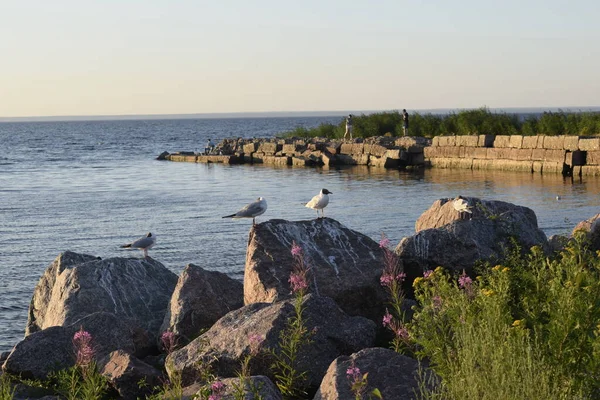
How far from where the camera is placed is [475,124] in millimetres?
42625

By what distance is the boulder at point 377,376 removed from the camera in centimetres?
606

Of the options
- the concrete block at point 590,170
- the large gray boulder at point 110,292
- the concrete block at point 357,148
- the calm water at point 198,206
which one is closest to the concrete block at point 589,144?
the concrete block at point 590,170

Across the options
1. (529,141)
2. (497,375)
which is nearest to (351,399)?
(497,375)

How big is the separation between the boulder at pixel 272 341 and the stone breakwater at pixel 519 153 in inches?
1029

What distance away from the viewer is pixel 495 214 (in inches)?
459

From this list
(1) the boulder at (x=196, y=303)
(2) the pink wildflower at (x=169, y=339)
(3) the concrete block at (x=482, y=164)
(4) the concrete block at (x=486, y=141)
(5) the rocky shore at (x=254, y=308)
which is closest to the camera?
(2) the pink wildflower at (x=169, y=339)

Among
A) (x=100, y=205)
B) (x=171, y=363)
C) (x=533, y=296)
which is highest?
(x=533, y=296)

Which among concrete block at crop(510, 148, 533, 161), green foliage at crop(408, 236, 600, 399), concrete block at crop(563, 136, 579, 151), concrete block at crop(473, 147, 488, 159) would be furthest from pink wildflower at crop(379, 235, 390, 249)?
concrete block at crop(473, 147, 488, 159)

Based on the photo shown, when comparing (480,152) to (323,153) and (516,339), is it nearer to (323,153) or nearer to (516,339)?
(323,153)

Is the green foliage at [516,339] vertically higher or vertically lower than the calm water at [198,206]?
higher

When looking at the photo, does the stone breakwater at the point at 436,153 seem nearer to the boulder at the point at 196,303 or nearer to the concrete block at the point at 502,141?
the concrete block at the point at 502,141

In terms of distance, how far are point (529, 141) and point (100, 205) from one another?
1774 centimetres

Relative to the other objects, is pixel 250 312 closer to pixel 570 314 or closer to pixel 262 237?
pixel 262 237

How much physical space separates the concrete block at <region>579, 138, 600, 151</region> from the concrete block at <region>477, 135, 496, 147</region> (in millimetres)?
5509
